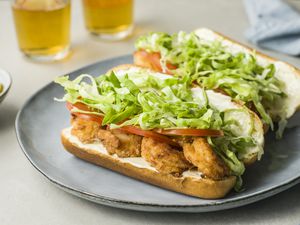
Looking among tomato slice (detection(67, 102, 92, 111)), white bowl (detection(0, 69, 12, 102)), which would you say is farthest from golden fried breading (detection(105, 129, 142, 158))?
white bowl (detection(0, 69, 12, 102))

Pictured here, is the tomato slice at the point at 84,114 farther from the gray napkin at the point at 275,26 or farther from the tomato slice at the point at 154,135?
the gray napkin at the point at 275,26

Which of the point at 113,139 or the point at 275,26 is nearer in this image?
the point at 113,139

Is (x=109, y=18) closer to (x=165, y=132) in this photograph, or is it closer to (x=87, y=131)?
(x=87, y=131)

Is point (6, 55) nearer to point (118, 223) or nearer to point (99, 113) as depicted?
point (99, 113)

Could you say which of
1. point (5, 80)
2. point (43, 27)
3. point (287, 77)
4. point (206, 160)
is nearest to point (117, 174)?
point (206, 160)

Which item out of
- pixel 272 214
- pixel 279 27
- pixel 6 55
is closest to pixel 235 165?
pixel 272 214

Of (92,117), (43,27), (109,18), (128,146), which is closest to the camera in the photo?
(128,146)

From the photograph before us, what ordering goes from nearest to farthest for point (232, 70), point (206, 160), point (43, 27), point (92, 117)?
1. point (206, 160)
2. point (92, 117)
3. point (232, 70)
4. point (43, 27)
